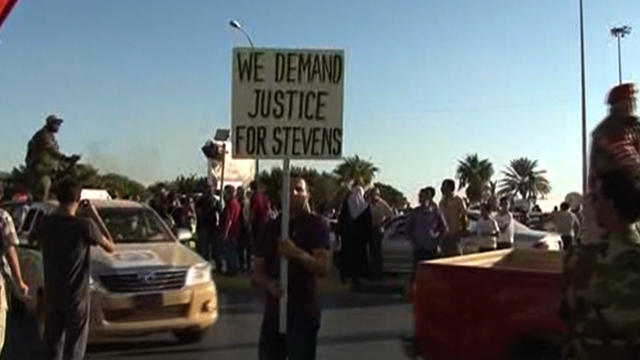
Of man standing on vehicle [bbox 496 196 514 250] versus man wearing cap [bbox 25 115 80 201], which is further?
man standing on vehicle [bbox 496 196 514 250]

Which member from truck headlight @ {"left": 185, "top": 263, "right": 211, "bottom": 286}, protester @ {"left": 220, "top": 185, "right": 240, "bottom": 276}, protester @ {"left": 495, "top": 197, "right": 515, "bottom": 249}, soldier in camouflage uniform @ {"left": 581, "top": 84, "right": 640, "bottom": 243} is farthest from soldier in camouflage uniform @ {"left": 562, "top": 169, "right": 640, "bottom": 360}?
protester @ {"left": 220, "top": 185, "right": 240, "bottom": 276}

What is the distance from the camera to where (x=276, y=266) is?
7.53 meters

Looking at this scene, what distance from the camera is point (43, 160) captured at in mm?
15453

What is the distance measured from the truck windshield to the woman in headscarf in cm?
634

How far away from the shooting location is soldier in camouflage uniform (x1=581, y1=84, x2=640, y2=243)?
5141 mm

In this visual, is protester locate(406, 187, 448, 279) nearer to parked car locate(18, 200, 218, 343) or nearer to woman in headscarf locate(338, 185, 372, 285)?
woman in headscarf locate(338, 185, 372, 285)

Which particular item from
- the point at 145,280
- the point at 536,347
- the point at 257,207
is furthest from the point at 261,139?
the point at 257,207

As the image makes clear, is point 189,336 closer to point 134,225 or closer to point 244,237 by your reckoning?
point 134,225

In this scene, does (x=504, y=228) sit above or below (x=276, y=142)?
below

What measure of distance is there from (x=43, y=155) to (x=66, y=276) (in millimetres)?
7222

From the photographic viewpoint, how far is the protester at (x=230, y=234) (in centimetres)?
2141

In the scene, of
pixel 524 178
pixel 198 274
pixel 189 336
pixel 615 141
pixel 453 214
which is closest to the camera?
pixel 615 141

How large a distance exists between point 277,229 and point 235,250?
1423 cm

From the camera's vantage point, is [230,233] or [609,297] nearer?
[609,297]
